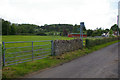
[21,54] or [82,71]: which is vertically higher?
[21,54]

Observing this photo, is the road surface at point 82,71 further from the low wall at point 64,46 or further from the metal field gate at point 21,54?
the low wall at point 64,46

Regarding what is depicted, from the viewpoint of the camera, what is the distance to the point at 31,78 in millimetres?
4586

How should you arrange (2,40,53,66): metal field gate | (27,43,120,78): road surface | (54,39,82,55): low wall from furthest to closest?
1. (54,39,82,55): low wall
2. (2,40,53,66): metal field gate
3. (27,43,120,78): road surface

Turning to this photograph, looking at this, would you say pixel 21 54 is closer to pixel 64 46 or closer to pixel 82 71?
pixel 64 46

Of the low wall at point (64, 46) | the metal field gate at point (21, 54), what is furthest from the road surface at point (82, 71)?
the low wall at point (64, 46)

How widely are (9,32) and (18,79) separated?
28.3m

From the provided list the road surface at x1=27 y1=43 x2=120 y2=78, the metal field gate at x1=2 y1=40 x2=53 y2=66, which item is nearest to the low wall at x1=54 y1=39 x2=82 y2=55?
the metal field gate at x1=2 y1=40 x2=53 y2=66

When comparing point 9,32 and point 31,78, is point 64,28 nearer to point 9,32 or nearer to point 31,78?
point 31,78

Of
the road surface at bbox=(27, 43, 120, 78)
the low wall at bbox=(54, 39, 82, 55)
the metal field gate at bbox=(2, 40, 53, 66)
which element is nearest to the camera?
the road surface at bbox=(27, 43, 120, 78)

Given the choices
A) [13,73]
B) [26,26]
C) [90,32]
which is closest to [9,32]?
[26,26]

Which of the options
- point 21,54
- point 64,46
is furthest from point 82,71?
point 21,54

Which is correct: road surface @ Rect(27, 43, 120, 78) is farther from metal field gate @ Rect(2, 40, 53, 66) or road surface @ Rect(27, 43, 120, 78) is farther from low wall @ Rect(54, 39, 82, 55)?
low wall @ Rect(54, 39, 82, 55)

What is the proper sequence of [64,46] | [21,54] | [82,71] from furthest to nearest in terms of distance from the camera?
[64,46], [21,54], [82,71]

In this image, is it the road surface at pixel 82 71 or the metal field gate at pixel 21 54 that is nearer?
the road surface at pixel 82 71
